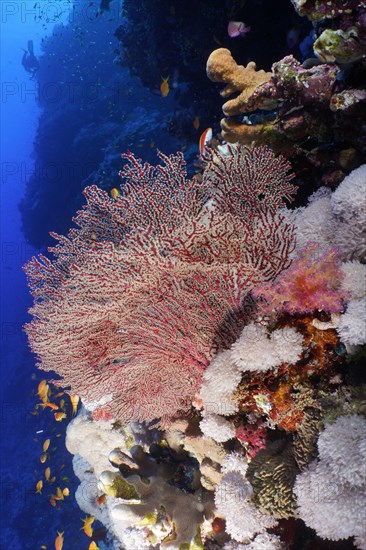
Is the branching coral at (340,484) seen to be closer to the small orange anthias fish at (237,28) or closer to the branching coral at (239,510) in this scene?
the branching coral at (239,510)

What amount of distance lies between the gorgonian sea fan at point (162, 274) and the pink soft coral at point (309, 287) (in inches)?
13.7

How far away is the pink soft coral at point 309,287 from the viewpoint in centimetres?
238

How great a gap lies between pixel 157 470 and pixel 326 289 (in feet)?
10.9

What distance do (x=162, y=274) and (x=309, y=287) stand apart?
113 centimetres

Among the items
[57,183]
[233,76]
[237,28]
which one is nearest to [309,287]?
[233,76]

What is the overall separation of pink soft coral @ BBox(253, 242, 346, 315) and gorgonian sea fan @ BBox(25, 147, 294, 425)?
348mm

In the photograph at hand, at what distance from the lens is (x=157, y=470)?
441cm

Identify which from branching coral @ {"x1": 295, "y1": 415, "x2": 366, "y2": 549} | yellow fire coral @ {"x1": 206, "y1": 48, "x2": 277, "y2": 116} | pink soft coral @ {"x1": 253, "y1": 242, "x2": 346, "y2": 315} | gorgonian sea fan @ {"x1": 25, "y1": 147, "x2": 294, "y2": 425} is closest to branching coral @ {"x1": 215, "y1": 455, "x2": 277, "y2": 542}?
branching coral @ {"x1": 295, "y1": 415, "x2": 366, "y2": 549}

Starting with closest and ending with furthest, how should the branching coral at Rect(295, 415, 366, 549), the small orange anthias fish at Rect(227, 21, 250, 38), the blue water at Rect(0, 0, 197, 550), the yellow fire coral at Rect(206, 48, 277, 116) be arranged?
the branching coral at Rect(295, 415, 366, 549) < the yellow fire coral at Rect(206, 48, 277, 116) < the small orange anthias fish at Rect(227, 21, 250, 38) < the blue water at Rect(0, 0, 197, 550)

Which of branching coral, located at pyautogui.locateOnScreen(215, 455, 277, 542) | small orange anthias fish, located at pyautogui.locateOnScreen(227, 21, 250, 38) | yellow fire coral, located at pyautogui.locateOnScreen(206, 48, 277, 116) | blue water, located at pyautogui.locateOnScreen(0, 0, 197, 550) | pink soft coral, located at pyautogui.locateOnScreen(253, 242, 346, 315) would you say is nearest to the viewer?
pink soft coral, located at pyautogui.locateOnScreen(253, 242, 346, 315)

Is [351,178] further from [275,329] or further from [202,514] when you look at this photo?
[202,514]

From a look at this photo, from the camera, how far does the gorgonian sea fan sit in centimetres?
286

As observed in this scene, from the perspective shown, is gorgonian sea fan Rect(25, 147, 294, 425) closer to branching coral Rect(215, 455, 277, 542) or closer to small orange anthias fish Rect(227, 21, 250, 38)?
branching coral Rect(215, 455, 277, 542)

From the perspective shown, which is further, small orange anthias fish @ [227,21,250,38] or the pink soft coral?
small orange anthias fish @ [227,21,250,38]
